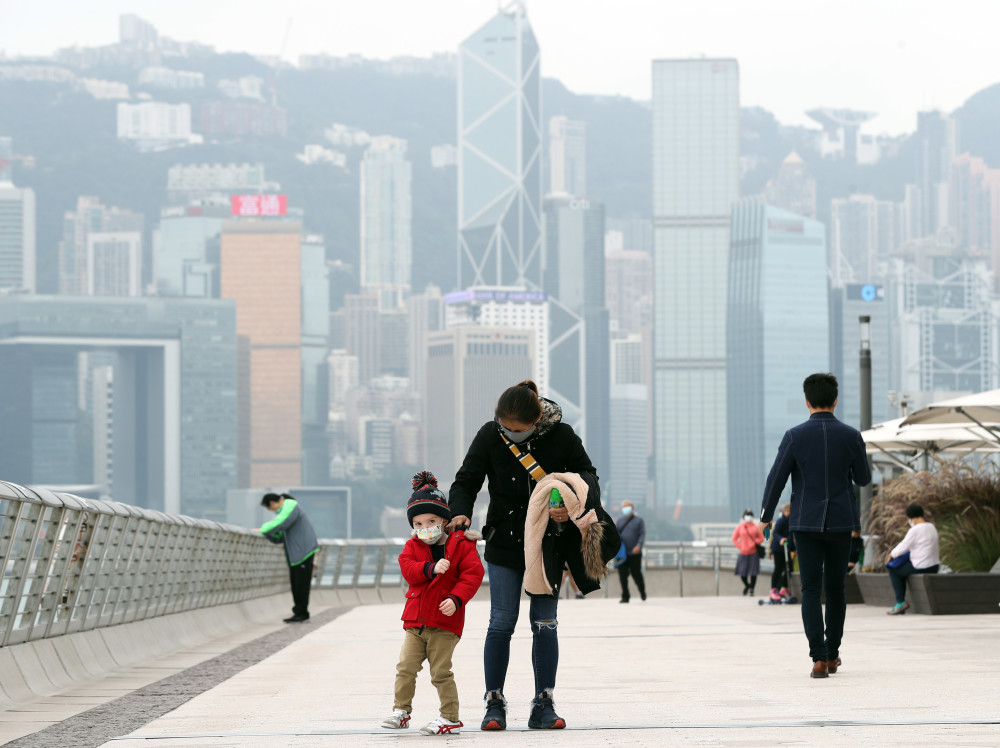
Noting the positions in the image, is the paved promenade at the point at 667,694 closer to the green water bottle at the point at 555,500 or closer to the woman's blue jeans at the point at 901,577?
the green water bottle at the point at 555,500

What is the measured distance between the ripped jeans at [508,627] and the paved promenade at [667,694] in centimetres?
26

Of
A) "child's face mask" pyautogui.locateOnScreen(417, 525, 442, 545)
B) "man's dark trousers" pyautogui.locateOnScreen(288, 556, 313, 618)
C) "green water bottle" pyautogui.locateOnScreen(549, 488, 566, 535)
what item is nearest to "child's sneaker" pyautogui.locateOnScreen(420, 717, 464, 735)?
"child's face mask" pyautogui.locateOnScreen(417, 525, 442, 545)

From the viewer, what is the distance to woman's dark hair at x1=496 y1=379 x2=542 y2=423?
6.46 metres

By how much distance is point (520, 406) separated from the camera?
254 inches

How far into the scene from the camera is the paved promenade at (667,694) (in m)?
6.01

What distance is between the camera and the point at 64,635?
970 cm

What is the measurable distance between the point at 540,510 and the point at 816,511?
245cm

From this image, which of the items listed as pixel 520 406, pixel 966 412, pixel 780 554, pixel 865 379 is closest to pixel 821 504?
pixel 520 406

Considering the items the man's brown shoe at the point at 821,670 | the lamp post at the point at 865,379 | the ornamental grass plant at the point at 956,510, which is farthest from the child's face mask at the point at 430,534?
the lamp post at the point at 865,379

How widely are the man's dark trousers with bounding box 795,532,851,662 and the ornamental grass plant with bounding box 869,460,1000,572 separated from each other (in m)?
7.51

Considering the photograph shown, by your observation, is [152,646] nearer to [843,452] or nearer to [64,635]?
[64,635]

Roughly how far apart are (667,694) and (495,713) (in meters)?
1.58

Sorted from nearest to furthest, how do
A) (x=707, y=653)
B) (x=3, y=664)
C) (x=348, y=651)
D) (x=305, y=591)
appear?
1. (x=3, y=664)
2. (x=707, y=653)
3. (x=348, y=651)
4. (x=305, y=591)

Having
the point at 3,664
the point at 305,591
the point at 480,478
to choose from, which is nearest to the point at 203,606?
the point at 305,591
